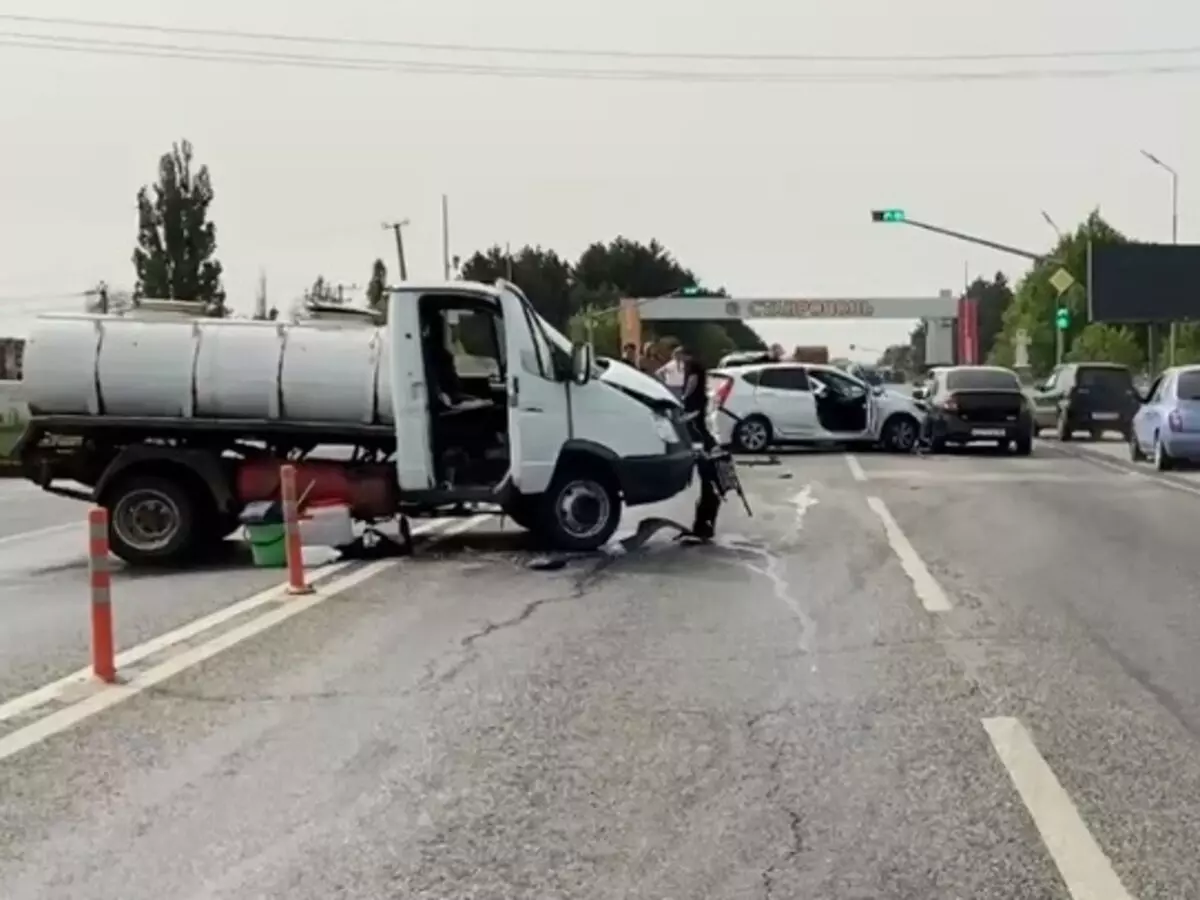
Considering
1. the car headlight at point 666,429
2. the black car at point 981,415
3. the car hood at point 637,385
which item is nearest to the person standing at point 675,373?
the car hood at point 637,385

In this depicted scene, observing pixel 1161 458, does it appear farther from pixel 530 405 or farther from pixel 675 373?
pixel 530 405

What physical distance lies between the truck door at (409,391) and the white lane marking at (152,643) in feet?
3.26

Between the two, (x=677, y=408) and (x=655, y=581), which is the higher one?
(x=677, y=408)

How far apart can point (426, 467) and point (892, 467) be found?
51.9ft

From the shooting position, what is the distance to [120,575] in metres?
15.0

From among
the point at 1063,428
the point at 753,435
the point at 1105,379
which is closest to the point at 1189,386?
the point at 753,435

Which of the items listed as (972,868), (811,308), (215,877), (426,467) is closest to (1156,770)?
(972,868)

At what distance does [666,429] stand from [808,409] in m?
18.9

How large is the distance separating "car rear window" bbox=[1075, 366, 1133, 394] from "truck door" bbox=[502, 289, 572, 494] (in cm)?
2851

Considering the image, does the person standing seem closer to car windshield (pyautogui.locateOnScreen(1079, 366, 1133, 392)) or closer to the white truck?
the white truck

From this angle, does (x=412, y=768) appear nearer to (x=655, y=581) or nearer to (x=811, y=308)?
(x=655, y=581)

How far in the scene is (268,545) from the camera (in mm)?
15164

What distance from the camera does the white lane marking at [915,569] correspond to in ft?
40.9

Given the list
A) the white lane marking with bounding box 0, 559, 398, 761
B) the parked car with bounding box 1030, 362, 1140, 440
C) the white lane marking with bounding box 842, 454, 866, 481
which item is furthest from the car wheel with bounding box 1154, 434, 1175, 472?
the white lane marking with bounding box 0, 559, 398, 761
